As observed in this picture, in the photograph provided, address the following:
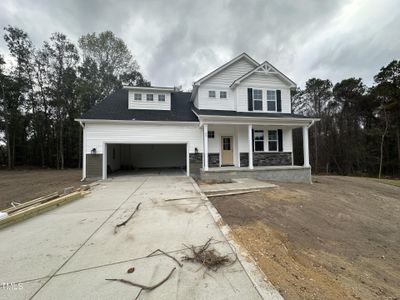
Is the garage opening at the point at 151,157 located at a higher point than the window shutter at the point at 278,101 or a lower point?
lower

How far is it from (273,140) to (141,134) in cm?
839

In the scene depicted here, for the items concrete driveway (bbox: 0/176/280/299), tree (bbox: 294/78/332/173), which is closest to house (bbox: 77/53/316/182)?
concrete driveway (bbox: 0/176/280/299)

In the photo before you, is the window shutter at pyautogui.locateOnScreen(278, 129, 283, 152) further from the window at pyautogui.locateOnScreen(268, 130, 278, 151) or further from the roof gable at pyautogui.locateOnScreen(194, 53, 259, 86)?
the roof gable at pyautogui.locateOnScreen(194, 53, 259, 86)

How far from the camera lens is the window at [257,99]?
12.1m

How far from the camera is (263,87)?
A: 12.2 metres

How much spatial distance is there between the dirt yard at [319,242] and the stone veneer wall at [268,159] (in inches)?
194

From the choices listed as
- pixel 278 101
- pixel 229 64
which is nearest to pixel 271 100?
pixel 278 101

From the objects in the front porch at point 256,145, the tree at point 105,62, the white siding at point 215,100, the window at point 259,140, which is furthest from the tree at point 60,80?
the window at point 259,140

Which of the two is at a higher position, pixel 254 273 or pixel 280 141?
pixel 280 141

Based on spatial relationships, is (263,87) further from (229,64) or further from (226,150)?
(226,150)

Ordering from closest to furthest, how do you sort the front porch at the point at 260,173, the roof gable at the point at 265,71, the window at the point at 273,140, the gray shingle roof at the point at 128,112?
the front porch at the point at 260,173
the gray shingle roof at the point at 128,112
the roof gable at the point at 265,71
the window at the point at 273,140

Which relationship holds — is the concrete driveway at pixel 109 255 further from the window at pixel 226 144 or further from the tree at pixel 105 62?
the tree at pixel 105 62

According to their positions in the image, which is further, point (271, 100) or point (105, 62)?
point (105, 62)

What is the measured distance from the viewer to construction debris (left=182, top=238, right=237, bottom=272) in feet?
7.70
